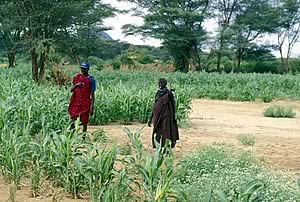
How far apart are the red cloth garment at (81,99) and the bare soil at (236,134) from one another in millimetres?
1000

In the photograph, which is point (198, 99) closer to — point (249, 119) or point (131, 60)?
point (249, 119)

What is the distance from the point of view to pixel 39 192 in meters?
6.02

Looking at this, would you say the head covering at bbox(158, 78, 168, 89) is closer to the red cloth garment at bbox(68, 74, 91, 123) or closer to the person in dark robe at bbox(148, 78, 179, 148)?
the person in dark robe at bbox(148, 78, 179, 148)

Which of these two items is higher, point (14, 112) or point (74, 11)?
point (74, 11)

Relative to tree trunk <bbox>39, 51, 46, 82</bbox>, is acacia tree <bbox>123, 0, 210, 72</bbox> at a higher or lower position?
higher

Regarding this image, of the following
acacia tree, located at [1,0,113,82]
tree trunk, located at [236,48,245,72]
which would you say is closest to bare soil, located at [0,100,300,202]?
acacia tree, located at [1,0,113,82]

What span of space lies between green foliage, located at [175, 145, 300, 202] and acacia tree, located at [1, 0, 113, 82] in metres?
17.3

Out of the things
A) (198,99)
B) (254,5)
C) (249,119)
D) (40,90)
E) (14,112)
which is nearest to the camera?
(14,112)

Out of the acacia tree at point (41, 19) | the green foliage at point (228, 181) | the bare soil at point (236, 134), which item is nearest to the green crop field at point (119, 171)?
the green foliage at point (228, 181)

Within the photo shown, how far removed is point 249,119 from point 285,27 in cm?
3256

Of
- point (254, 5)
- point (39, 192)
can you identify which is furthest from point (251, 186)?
point (254, 5)

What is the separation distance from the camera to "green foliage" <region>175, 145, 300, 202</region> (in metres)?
4.42

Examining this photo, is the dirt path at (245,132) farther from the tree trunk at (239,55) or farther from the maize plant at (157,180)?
the tree trunk at (239,55)

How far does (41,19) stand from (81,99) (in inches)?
642
